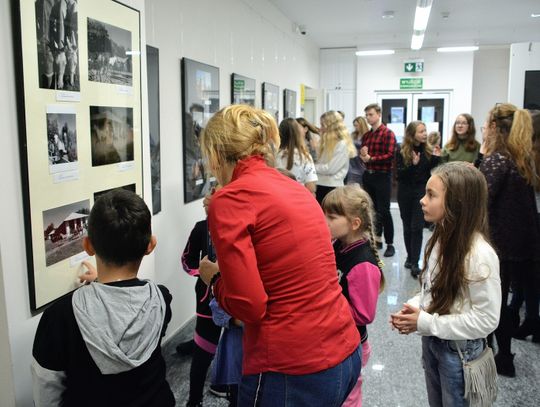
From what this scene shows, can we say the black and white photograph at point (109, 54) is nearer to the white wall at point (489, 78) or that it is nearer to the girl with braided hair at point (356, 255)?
the girl with braided hair at point (356, 255)

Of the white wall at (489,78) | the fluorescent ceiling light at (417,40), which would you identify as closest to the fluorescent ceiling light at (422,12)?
the fluorescent ceiling light at (417,40)

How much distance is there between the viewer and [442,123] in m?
9.57

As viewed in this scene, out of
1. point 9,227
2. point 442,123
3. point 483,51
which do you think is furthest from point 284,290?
point 483,51

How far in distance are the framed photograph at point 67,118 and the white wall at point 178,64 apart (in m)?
1.16

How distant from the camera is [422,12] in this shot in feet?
19.6

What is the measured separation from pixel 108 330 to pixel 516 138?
2394mm

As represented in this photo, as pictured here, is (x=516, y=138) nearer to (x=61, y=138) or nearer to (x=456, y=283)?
(x=456, y=283)

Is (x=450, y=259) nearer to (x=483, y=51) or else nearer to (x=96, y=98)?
(x=96, y=98)

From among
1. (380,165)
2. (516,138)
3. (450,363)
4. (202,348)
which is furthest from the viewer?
(380,165)

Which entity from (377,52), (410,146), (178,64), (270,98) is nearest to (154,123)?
(178,64)

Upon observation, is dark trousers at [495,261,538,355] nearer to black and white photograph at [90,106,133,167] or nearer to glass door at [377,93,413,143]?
black and white photograph at [90,106,133,167]

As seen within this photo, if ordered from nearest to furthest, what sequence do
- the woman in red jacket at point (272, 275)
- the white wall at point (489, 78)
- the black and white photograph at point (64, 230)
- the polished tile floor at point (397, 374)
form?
the woman in red jacket at point (272, 275) < the black and white photograph at point (64, 230) < the polished tile floor at point (397, 374) < the white wall at point (489, 78)

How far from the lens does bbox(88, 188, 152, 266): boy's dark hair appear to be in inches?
52.9

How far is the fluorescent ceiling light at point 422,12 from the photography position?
216 inches
